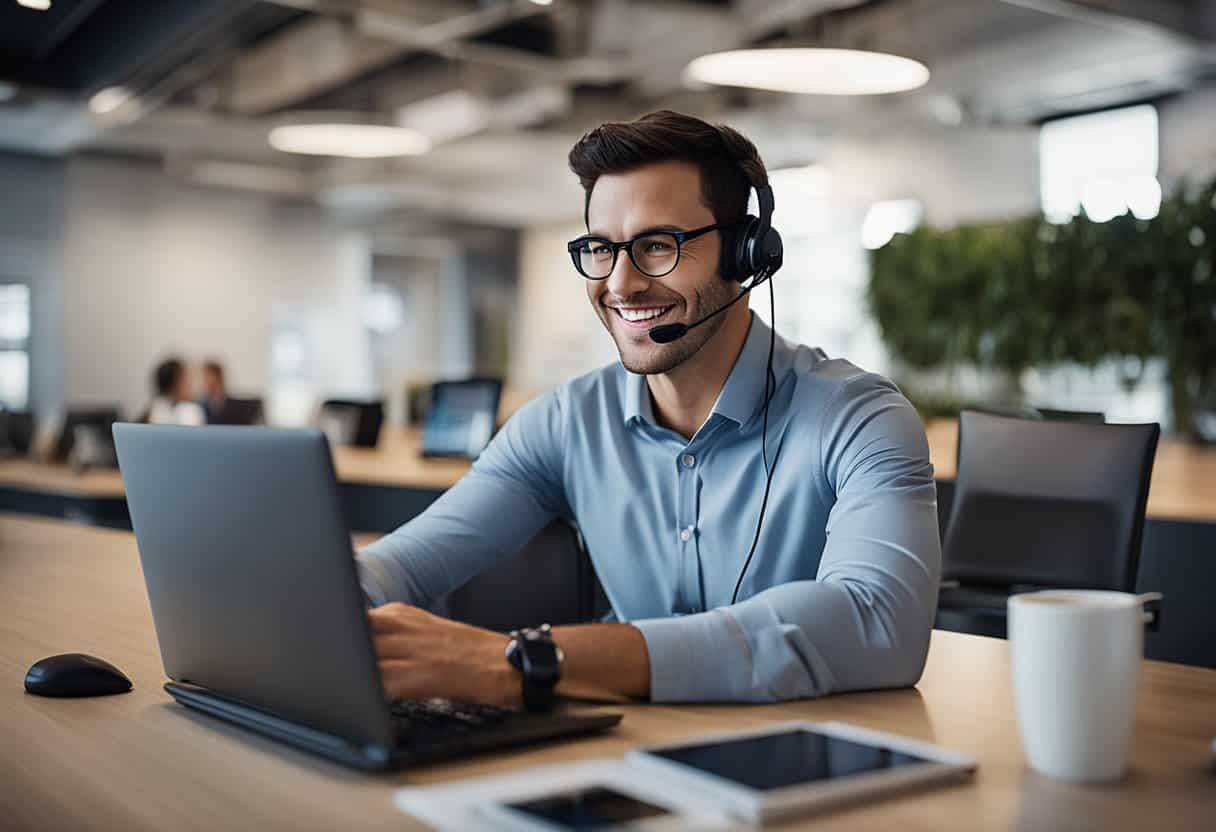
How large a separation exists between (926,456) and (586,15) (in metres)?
5.47

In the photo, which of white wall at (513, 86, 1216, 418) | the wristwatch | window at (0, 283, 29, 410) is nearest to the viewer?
the wristwatch

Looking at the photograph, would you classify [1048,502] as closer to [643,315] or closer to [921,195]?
[643,315]

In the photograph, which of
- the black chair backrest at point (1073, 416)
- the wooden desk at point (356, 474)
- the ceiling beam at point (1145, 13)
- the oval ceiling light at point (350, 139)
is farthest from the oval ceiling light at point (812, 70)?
the black chair backrest at point (1073, 416)

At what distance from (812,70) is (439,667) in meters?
4.65

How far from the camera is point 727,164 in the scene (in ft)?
5.46

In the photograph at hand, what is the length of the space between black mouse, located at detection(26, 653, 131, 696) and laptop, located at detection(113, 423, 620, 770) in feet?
0.23

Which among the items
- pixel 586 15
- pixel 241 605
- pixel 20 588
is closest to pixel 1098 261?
pixel 586 15

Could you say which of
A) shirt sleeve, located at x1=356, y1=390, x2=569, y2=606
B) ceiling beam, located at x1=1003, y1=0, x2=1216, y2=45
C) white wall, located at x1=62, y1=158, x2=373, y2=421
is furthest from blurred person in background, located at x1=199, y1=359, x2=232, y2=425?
shirt sleeve, located at x1=356, y1=390, x2=569, y2=606

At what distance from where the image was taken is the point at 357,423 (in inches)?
245

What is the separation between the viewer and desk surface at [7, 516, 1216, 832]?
0.86 meters

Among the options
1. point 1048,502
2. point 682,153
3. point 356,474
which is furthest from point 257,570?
point 356,474

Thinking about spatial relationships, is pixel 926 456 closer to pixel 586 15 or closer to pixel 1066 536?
pixel 1066 536

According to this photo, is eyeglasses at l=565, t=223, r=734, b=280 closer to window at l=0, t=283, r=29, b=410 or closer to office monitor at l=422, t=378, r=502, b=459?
office monitor at l=422, t=378, r=502, b=459

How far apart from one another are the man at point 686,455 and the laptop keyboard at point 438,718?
363 mm
